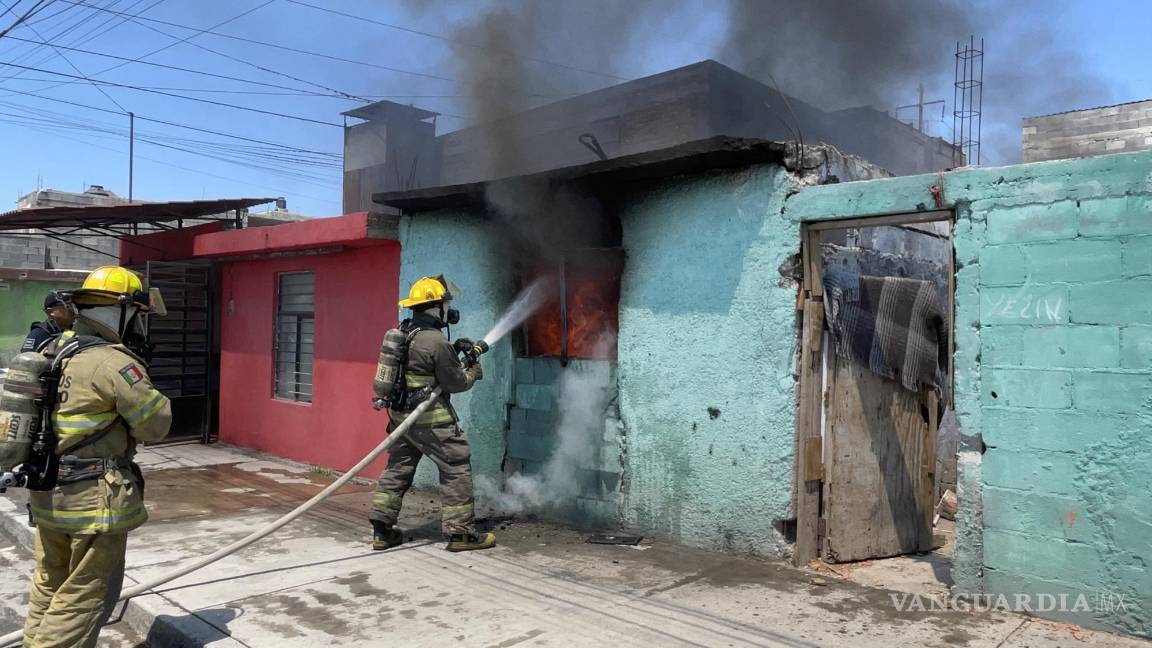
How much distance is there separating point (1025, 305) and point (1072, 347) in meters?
0.32

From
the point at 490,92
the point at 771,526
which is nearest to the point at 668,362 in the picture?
the point at 771,526

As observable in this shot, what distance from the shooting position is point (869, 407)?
216 inches

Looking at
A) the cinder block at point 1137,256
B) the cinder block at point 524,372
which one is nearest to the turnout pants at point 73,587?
the cinder block at point 524,372

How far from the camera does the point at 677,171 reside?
575 centimetres

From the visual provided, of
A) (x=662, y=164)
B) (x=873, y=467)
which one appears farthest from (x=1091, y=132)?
(x=662, y=164)

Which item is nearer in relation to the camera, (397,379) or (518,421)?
(397,379)

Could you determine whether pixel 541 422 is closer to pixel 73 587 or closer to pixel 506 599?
pixel 506 599

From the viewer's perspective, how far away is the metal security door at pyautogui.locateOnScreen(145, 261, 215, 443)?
11.6m

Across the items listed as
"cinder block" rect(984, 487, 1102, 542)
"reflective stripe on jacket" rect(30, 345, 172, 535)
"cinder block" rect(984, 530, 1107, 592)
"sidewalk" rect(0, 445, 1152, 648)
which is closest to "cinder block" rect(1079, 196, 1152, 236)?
"cinder block" rect(984, 487, 1102, 542)

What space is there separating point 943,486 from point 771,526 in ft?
9.09

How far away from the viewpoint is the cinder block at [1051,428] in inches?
154

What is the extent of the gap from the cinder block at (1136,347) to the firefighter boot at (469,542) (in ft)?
13.5

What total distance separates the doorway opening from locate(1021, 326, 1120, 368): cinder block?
78 cm

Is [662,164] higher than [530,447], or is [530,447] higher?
[662,164]
